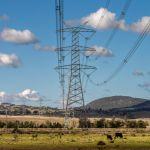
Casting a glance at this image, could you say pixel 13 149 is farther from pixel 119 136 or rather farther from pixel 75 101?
pixel 119 136

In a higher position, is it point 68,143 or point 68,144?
point 68,143

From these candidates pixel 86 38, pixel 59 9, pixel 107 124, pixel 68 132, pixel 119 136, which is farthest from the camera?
pixel 107 124

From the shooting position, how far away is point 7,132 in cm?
12975

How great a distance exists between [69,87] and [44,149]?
35014 mm

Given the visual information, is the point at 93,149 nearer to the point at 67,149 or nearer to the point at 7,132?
the point at 67,149

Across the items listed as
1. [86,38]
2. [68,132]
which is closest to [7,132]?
[68,132]

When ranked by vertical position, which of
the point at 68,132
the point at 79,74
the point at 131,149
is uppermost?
the point at 79,74

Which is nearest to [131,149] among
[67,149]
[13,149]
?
[67,149]

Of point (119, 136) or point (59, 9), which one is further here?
point (119, 136)

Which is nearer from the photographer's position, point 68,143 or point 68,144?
point 68,144

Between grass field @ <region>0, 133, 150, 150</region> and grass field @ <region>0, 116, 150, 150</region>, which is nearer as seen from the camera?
grass field @ <region>0, 133, 150, 150</region>

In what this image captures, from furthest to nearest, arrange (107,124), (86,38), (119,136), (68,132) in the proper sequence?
(107,124) → (68,132) → (119,136) → (86,38)

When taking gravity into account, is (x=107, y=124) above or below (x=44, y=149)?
above

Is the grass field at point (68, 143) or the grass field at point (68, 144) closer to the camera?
the grass field at point (68, 144)
